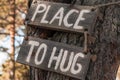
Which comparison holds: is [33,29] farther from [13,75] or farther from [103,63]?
[13,75]

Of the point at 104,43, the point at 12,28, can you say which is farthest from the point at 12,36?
the point at 104,43

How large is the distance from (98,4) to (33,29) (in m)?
0.46

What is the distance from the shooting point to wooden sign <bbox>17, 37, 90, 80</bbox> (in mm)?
2072

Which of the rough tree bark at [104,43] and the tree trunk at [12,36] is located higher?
the rough tree bark at [104,43]

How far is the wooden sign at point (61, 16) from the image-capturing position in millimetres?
2137

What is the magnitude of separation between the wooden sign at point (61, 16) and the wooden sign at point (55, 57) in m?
0.11

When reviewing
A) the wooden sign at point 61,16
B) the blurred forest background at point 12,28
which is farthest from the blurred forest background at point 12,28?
the wooden sign at point 61,16

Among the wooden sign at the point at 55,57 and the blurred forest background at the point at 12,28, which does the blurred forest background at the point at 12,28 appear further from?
the wooden sign at the point at 55,57

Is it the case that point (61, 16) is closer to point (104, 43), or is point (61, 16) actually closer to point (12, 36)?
point (104, 43)

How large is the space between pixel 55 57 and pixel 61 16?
0.25m

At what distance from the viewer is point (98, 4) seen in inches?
86.3

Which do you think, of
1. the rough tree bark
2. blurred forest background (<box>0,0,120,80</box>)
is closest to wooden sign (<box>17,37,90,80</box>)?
the rough tree bark

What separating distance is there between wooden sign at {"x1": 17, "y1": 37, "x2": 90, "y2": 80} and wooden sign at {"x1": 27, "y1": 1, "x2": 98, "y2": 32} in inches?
4.2

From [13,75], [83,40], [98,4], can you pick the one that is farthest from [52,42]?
[13,75]
